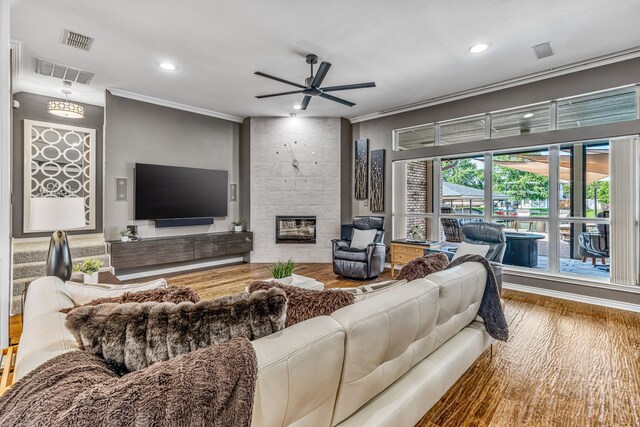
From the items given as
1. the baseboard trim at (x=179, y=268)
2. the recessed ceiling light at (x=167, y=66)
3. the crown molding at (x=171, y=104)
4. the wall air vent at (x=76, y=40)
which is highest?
the crown molding at (x=171, y=104)

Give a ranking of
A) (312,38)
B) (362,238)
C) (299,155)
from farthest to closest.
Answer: (299,155)
(362,238)
(312,38)

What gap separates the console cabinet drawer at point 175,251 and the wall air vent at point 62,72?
2.60 metres

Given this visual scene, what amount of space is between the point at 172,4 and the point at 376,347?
325 cm

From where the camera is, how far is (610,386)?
2.12m

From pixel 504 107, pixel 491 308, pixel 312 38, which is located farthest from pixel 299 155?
pixel 491 308

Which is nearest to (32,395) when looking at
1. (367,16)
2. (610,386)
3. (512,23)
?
(610,386)

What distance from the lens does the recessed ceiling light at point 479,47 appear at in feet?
11.2

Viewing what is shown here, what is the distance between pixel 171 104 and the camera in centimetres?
546

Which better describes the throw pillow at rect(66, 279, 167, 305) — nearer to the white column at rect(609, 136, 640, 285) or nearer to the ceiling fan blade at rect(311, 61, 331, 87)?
the ceiling fan blade at rect(311, 61, 331, 87)

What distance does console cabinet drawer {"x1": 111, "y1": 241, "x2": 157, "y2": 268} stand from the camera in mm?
4590

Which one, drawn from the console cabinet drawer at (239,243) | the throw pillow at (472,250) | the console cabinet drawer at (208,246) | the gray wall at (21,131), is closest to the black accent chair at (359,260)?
the throw pillow at (472,250)

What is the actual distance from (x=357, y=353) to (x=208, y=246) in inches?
197

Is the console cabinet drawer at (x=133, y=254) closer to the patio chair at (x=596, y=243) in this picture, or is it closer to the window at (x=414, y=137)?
the window at (x=414, y=137)

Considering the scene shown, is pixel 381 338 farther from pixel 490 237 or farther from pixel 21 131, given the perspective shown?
pixel 21 131
